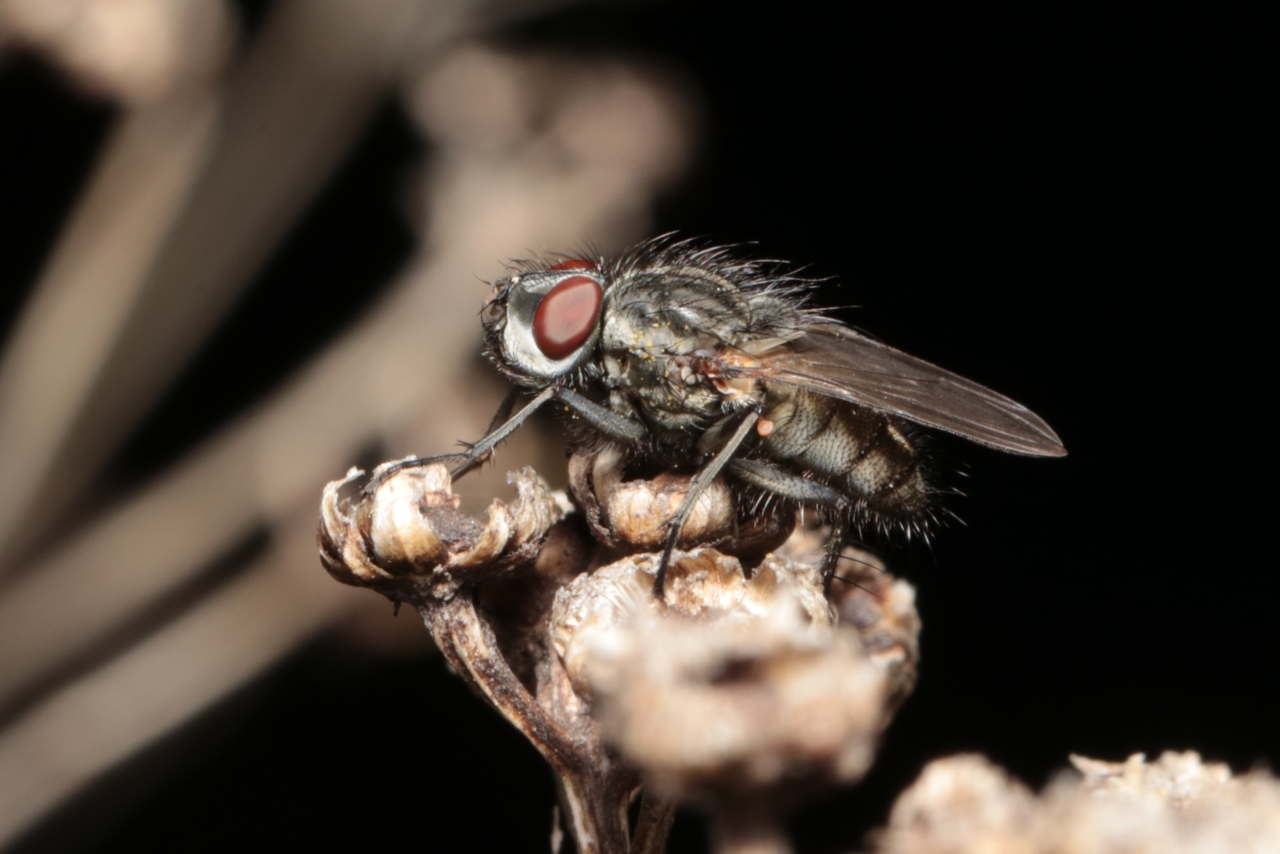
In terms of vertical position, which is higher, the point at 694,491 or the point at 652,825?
the point at 694,491

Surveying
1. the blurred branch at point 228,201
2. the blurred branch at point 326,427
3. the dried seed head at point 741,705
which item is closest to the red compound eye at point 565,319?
the blurred branch at point 326,427

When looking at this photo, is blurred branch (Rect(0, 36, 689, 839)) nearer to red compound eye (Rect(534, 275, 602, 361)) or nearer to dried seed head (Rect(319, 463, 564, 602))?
red compound eye (Rect(534, 275, 602, 361))

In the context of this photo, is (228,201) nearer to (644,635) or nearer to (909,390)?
(909,390)

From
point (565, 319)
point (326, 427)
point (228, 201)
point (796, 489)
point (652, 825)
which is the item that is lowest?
point (652, 825)

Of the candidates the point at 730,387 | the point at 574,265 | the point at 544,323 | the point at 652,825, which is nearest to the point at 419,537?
the point at 652,825

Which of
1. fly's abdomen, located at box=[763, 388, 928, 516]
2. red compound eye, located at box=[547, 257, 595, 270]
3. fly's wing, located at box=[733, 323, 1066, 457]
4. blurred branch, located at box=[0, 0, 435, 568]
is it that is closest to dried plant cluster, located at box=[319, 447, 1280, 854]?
fly's abdomen, located at box=[763, 388, 928, 516]

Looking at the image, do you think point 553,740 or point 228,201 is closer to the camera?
point 553,740
